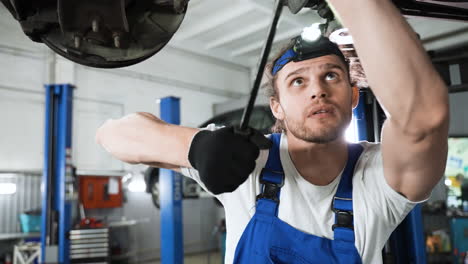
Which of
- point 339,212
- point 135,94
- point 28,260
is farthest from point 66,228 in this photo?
point 135,94

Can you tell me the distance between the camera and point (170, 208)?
12.9 ft

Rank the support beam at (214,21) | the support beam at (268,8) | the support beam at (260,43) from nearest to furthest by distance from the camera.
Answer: the support beam at (268,8)
the support beam at (214,21)
the support beam at (260,43)

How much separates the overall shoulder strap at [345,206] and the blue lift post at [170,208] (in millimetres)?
2819

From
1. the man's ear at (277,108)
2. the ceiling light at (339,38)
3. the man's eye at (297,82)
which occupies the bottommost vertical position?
the man's ear at (277,108)

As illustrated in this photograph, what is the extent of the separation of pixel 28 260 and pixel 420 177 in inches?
224

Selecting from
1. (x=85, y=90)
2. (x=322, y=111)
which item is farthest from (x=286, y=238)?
(x=85, y=90)

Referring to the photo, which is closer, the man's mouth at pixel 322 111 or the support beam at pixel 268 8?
the man's mouth at pixel 322 111

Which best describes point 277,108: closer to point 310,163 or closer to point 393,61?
point 310,163

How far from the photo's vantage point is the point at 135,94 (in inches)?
312

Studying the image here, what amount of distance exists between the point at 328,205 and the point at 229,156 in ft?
1.70

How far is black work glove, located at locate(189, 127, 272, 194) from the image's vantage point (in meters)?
0.86

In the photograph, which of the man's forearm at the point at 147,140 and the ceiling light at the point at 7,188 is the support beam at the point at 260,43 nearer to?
the ceiling light at the point at 7,188

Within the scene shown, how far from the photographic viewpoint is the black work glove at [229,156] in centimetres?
86

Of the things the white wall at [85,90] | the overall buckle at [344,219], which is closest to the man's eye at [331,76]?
the overall buckle at [344,219]
